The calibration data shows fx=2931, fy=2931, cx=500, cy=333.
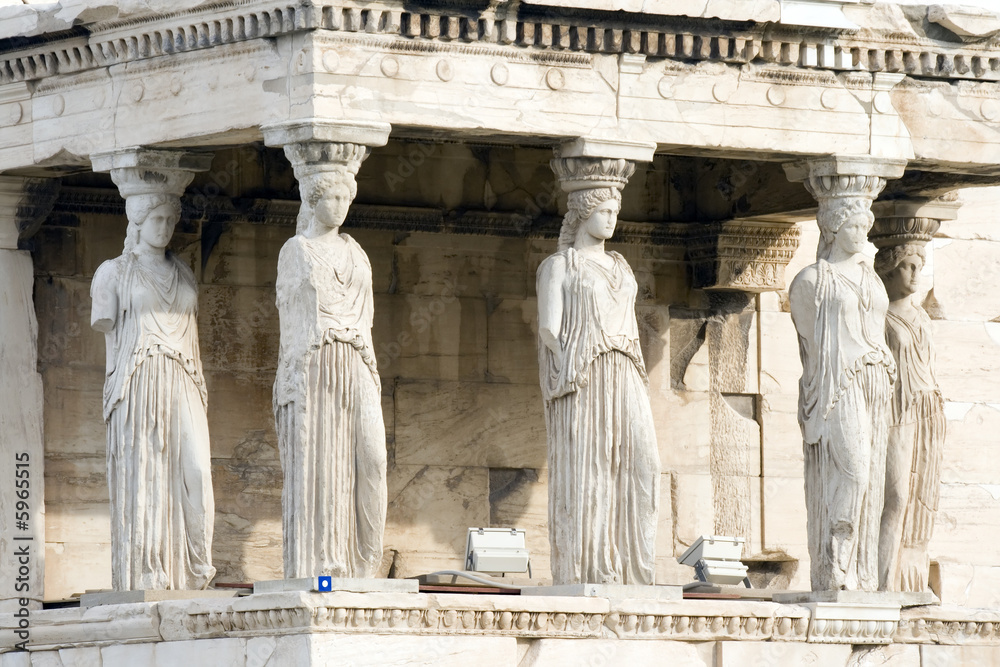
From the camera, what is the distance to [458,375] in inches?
755

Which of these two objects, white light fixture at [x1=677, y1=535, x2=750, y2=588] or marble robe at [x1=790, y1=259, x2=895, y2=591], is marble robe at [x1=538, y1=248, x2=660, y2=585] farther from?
white light fixture at [x1=677, y1=535, x2=750, y2=588]

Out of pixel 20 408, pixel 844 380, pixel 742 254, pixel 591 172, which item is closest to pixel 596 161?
pixel 591 172

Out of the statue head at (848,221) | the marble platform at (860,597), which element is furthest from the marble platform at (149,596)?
the statue head at (848,221)

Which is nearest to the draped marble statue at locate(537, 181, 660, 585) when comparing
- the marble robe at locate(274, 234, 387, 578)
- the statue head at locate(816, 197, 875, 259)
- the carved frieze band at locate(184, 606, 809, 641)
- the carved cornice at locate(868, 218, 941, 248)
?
the carved frieze band at locate(184, 606, 809, 641)

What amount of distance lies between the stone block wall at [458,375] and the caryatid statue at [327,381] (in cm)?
294

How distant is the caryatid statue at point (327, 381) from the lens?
50.9ft

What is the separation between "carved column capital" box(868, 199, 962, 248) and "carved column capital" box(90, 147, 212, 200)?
4.54 m

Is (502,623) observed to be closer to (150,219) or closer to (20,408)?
(150,219)

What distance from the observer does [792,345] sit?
20.3 metres

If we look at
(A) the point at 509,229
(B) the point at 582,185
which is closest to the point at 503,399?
(A) the point at 509,229

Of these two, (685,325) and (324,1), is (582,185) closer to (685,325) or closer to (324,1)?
(324,1)

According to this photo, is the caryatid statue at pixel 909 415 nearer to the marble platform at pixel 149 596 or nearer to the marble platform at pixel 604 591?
the marble platform at pixel 604 591

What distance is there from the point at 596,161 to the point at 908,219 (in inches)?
120

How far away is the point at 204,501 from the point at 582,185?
9.04 feet
